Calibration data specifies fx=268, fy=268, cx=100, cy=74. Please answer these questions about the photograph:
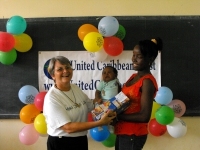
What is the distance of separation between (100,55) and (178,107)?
2.86 feet

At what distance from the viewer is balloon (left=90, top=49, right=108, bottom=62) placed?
99.4 inches

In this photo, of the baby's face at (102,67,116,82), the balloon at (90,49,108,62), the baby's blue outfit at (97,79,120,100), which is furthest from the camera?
the balloon at (90,49,108,62)

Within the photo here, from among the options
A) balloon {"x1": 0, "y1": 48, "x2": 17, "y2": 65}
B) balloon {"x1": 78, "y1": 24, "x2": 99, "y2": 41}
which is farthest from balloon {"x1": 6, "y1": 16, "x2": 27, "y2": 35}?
balloon {"x1": 78, "y1": 24, "x2": 99, "y2": 41}

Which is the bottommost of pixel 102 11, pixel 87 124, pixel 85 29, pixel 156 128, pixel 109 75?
pixel 156 128

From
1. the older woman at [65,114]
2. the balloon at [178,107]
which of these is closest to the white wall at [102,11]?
the balloon at [178,107]

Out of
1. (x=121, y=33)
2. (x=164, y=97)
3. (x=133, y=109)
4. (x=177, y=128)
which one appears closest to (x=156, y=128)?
(x=177, y=128)

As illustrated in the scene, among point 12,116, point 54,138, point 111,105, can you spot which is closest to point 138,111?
point 111,105

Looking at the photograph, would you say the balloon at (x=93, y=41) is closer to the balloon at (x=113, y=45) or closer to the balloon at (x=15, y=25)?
the balloon at (x=113, y=45)

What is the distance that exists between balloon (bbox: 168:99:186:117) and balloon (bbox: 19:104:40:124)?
1.25 metres

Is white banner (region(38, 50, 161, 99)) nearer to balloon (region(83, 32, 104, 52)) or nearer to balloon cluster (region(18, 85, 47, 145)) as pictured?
balloon cluster (region(18, 85, 47, 145))

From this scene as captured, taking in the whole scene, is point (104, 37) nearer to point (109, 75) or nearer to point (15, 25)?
point (109, 75)

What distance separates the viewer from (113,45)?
2439mm

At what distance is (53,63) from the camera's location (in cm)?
173

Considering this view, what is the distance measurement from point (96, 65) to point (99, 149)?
2.80 feet
